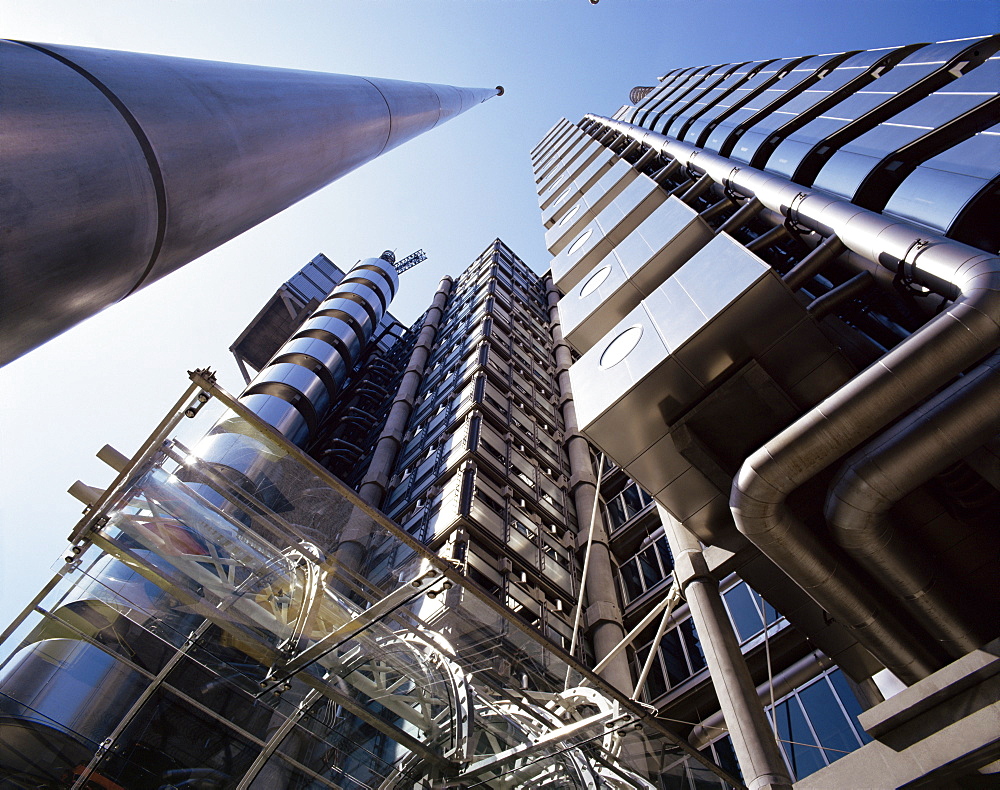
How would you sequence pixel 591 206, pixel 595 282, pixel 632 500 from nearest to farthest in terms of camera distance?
pixel 595 282 < pixel 591 206 < pixel 632 500

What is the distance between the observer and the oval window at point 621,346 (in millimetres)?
11475

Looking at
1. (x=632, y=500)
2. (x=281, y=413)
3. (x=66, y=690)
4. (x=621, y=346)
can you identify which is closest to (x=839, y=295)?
(x=621, y=346)

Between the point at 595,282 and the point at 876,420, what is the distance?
9553 millimetres

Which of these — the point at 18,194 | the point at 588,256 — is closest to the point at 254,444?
the point at 18,194

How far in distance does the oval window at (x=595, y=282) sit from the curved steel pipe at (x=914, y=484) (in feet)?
29.5

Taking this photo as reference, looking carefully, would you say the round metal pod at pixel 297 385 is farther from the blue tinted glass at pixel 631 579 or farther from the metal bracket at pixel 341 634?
the metal bracket at pixel 341 634

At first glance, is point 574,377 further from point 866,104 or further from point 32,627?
point 866,104

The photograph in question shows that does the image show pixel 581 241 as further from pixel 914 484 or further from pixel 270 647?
pixel 270 647

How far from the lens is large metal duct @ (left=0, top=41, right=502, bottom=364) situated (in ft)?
7.23

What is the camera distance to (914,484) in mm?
7527

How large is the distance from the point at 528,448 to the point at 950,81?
20.6 m

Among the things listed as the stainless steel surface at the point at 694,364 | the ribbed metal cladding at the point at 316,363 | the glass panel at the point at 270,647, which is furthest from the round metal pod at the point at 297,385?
the glass panel at the point at 270,647

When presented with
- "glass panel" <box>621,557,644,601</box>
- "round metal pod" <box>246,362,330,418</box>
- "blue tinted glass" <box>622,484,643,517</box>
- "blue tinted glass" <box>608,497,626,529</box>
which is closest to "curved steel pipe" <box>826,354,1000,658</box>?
"glass panel" <box>621,557,644,601</box>

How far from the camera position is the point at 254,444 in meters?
6.43
